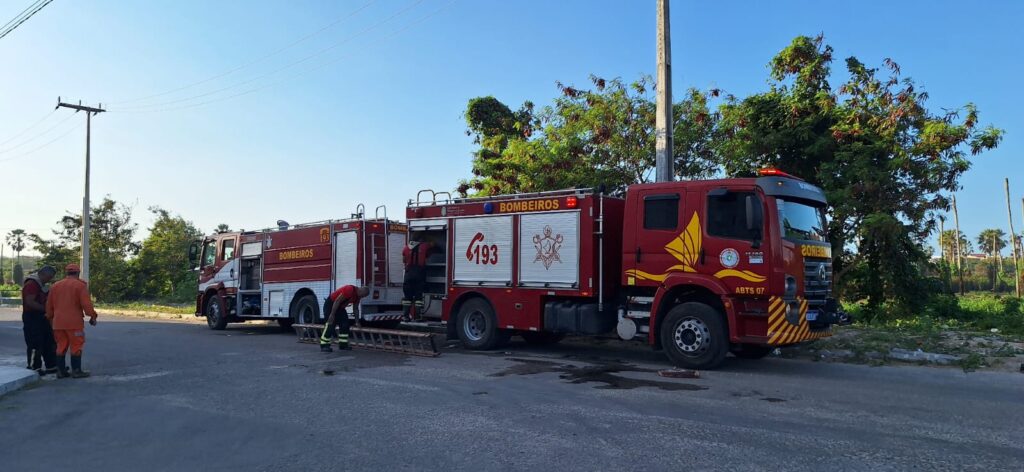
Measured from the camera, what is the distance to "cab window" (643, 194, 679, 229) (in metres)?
9.80

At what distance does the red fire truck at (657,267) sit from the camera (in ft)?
29.7

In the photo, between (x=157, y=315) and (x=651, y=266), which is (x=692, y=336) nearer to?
(x=651, y=266)

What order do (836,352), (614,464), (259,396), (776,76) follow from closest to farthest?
(614,464), (259,396), (836,352), (776,76)

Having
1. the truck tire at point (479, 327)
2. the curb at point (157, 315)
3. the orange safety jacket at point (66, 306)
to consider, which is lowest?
the curb at point (157, 315)

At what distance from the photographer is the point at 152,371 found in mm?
9938

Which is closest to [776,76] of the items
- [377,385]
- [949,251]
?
[377,385]

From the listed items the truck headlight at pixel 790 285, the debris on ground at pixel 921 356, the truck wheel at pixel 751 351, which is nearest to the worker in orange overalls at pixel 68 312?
the truck headlight at pixel 790 285

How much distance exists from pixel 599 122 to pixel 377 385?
33.9 feet

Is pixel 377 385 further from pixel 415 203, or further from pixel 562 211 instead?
pixel 415 203

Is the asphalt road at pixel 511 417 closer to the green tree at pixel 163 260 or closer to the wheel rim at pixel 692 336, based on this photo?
the wheel rim at pixel 692 336

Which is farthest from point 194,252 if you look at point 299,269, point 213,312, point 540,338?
point 540,338

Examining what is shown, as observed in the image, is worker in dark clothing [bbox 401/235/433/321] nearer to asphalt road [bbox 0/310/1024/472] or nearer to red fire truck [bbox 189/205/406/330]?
red fire truck [bbox 189/205/406/330]

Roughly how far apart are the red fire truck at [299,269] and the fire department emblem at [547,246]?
14.5 ft

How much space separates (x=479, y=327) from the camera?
12.3m
